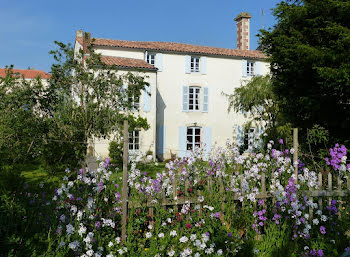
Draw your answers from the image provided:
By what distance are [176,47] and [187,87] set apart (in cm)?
257

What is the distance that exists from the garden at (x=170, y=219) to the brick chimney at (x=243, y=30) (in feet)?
69.7

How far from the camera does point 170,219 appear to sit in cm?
454

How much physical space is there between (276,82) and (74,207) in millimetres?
9098

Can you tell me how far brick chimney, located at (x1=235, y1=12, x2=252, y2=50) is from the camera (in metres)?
25.5

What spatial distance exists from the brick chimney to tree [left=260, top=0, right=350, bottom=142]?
13.8m

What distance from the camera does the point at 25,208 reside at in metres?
4.25

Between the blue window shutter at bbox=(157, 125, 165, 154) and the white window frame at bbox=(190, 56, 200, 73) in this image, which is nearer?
the blue window shutter at bbox=(157, 125, 165, 154)

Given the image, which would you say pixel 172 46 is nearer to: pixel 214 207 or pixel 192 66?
pixel 192 66

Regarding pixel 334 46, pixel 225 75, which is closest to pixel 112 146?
pixel 225 75

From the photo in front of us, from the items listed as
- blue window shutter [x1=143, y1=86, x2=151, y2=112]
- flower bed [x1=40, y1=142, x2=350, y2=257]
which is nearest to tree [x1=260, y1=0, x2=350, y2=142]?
flower bed [x1=40, y1=142, x2=350, y2=257]

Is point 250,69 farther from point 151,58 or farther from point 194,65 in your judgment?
point 151,58

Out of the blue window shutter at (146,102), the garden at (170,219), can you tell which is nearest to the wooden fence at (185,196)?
the garden at (170,219)

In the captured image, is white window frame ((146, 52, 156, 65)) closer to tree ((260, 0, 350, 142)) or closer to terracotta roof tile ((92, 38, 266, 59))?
terracotta roof tile ((92, 38, 266, 59))

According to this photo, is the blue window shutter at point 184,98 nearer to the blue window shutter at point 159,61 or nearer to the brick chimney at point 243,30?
the blue window shutter at point 159,61
